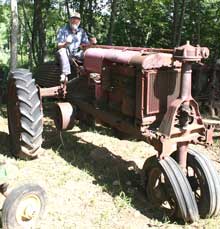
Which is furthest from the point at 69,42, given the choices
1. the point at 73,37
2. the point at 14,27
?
the point at 14,27

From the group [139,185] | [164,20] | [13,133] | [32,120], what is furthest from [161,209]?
[164,20]

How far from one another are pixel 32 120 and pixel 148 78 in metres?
1.69

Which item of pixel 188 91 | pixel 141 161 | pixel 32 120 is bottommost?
pixel 141 161

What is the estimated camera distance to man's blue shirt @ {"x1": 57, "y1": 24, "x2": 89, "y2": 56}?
23.1 ft

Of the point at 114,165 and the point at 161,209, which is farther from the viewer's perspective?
the point at 114,165

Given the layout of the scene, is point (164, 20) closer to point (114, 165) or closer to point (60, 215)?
point (114, 165)

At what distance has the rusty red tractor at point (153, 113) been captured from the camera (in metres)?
4.66

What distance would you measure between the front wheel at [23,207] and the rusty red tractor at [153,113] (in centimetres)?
129

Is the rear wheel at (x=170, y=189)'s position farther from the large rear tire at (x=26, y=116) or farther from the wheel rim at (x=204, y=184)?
the large rear tire at (x=26, y=116)

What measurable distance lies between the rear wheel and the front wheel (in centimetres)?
123

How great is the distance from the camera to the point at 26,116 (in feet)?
19.1

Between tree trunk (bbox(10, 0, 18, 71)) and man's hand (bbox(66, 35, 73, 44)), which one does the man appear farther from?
tree trunk (bbox(10, 0, 18, 71))

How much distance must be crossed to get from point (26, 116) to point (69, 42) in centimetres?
158

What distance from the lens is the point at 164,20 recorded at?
47.2 ft
